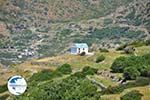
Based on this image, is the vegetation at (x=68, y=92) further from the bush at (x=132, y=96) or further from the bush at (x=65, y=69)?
the bush at (x=65, y=69)

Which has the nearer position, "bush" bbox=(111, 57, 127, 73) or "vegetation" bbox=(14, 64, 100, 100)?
"vegetation" bbox=(14, 64, 100, 100)

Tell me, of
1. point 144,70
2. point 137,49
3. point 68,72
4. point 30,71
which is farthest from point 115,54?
point 144,70

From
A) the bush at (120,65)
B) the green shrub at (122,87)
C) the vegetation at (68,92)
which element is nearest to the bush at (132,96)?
the green shrub at (122,87)

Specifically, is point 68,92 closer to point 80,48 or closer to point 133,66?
point 133,66

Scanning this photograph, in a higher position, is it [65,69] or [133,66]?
[133,66]

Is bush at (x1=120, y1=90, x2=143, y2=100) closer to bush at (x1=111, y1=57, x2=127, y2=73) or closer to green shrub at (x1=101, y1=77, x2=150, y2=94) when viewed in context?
green shrub at (x1=101, y1=77, x2=150, y2=94)

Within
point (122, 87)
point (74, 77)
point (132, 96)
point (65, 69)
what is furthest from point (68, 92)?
point (65, 69)

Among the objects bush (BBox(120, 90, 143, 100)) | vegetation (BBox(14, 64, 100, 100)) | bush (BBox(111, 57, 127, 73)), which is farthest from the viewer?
bush (BBox(111, 57, 127, 73))

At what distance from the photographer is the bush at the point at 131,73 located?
50219mm

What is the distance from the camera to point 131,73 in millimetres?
50719

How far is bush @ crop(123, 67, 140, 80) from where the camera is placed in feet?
165

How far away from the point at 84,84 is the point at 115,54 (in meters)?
47.5

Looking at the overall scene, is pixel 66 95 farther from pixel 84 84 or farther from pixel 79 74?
pixel 79 74

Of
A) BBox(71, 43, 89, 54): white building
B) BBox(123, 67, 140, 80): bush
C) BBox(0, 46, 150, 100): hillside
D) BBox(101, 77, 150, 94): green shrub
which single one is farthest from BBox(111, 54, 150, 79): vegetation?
BBox(71, 43, 89, 54): white building
